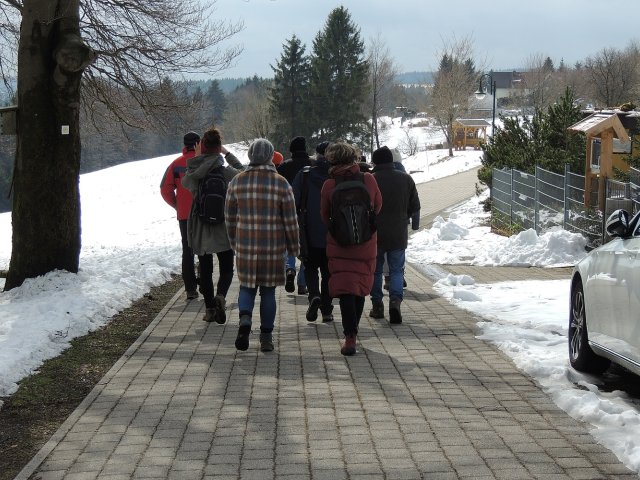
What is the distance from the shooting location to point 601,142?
55.6 ft

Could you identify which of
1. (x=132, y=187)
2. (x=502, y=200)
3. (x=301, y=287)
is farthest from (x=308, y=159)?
(x=132, y=187)

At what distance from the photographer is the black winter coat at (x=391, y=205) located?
9.32m

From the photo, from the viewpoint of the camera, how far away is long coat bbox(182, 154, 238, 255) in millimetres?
9000

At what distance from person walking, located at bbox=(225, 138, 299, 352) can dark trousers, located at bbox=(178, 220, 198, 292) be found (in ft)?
9.32

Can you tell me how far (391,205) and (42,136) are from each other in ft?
16.3

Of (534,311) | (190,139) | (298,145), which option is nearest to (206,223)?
(190,139)

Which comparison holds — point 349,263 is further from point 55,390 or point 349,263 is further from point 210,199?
point 55,390

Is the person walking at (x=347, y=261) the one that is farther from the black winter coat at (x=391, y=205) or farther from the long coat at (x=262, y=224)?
the black winter coat at (x=391, y=205)

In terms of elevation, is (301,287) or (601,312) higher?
(601,312)

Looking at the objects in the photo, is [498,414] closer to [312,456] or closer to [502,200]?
[312,456]

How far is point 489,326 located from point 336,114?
7019 centimetres

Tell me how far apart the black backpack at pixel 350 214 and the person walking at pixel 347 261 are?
2.6 inches

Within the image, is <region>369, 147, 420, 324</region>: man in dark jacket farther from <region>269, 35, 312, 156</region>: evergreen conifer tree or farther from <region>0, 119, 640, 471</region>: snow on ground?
<region>269, 35, 312, 156</region>: evergreen conifer tree

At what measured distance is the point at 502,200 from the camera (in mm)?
21578
